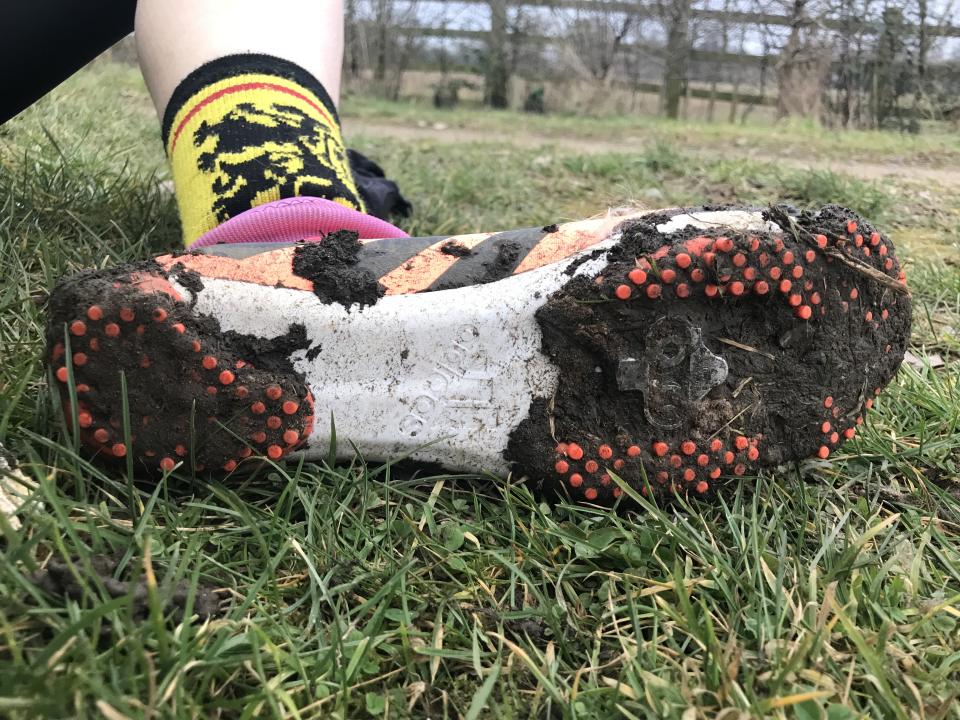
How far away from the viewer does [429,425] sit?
0.86 metres

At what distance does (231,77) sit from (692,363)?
0.79 meters

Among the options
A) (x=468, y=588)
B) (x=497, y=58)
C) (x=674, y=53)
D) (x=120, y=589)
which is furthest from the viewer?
(x=497, y=58)

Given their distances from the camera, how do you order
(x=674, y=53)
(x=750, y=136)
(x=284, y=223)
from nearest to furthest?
(x=284, y=223) < (x=750, y=136) < (x=674, y=53)

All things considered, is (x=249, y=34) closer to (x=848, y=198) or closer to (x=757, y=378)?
(x=757, y=378)

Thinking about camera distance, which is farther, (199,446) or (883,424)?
(883,424)

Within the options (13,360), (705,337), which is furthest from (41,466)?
(705,337)

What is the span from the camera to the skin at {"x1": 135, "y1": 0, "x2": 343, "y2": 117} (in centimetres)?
113

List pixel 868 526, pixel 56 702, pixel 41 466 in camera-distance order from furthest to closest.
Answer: pixel 868 526
pixel 41 466
pixel 56 702

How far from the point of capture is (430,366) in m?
0.85

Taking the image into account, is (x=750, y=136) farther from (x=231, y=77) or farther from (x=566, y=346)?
(x=566, y=346)

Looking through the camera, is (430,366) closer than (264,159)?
Yes

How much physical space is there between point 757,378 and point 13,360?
34.8 inches

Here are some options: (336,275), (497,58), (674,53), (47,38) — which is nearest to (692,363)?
(336,275)

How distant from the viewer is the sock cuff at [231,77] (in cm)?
113
